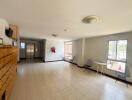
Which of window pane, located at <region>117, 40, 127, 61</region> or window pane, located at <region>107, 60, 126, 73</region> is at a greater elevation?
window pane, located at <region>117, 40, 127, 61</region>

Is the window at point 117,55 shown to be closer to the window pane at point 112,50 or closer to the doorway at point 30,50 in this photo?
the window pane at point 112,50

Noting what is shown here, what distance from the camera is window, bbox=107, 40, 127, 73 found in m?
4.04

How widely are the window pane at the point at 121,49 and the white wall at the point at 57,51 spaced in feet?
18.8

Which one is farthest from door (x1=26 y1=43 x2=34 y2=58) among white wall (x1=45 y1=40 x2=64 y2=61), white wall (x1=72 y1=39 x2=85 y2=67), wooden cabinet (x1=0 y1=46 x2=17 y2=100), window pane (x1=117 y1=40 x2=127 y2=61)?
wooden cabinet (x1=0 y1=46 x2=17 y2=100)

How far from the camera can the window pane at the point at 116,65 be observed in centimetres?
396

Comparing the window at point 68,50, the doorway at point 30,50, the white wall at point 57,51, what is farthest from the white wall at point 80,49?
the doorway at point 30,50

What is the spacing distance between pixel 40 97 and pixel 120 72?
3582 mm

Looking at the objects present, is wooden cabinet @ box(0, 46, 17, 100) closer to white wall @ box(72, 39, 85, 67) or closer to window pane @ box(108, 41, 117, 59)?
window pane @ box(108, 41, 117, 59)

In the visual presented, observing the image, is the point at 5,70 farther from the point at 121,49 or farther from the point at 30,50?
the point at 30,50

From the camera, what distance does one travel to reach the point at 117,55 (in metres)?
4.41

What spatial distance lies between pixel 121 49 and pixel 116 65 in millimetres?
807

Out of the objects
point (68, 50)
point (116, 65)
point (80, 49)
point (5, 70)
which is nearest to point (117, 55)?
point (116, 65)

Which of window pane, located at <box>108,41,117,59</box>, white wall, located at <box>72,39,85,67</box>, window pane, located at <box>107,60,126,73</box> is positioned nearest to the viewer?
window pane, located at <box>107,60,126,73</box>

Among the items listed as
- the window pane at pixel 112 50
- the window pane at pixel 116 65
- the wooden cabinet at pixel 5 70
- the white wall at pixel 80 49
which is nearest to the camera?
the wooden cabinet at pixel 5 70
